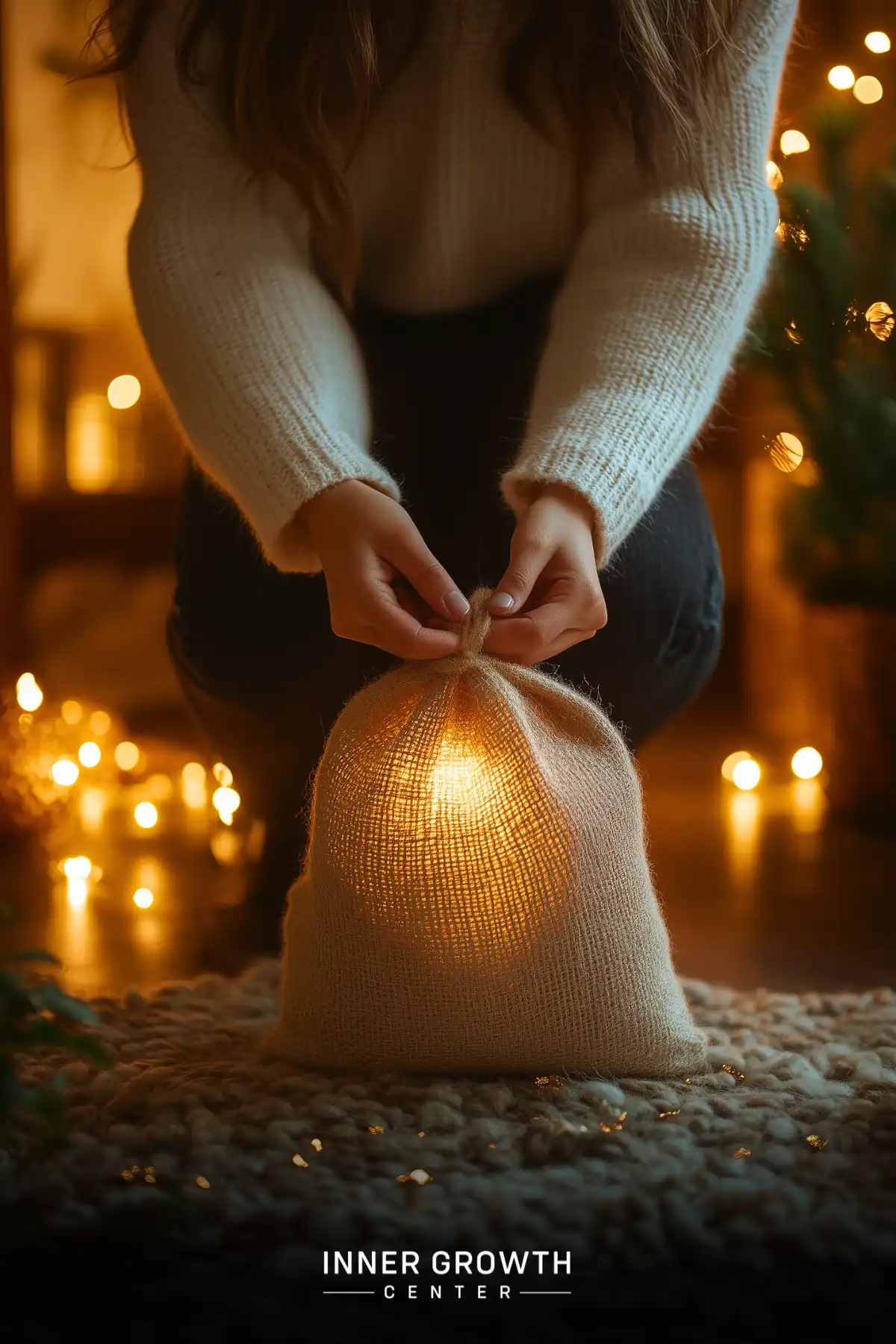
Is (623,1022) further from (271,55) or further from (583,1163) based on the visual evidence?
(271,55)

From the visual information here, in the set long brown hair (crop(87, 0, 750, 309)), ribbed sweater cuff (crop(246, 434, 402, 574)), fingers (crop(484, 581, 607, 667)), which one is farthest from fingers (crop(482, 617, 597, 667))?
long brown hair (crop(87, 0, 750, 309))

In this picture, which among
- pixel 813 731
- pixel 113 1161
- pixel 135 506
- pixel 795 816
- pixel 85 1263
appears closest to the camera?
pixel 85 1263

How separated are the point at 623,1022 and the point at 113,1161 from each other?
298 millimetres

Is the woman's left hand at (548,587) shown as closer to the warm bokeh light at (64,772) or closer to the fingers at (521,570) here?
the fingers at (521,570)

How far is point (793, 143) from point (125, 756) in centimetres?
128

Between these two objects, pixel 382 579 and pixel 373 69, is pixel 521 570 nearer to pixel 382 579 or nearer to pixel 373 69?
pixel 382 579

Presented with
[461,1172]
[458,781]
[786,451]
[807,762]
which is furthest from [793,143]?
[461,1172]

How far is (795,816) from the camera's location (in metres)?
1.67

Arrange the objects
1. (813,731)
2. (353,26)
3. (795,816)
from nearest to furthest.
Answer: (353,26) → (795,816) → (813,731)

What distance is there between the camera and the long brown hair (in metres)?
0.94

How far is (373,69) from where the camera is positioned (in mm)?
948

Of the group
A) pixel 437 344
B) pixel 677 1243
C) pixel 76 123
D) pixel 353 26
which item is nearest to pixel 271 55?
pixel 353 26

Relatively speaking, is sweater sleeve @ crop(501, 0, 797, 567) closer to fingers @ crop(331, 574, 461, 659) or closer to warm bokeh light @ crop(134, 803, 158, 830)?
fingers @ crop(331, 574, 461, 659)

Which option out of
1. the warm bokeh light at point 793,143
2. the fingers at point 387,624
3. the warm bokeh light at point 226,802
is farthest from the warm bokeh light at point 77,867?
the warm bokeh light at point 793,143
